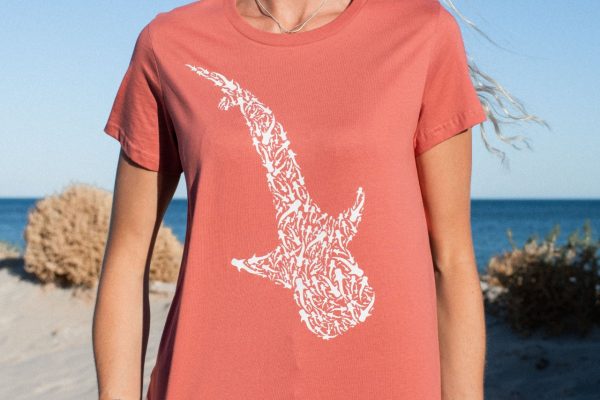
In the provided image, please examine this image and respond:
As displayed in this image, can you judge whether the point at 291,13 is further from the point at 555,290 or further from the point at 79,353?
the point at 79,353

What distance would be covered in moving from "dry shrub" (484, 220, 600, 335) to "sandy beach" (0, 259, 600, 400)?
6.1 inches

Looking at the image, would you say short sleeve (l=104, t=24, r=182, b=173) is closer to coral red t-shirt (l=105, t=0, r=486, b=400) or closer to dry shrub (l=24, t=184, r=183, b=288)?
coral red t-shirt (l=105, t=0, r=486, b=400)

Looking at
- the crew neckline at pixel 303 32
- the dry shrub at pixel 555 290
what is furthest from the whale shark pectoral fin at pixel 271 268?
the dry shrub at pixel 555 290

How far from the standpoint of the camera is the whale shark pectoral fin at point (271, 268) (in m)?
1.55

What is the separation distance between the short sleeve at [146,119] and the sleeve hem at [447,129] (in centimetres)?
54

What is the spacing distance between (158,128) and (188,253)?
324 millimetres

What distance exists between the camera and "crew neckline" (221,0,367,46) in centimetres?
163

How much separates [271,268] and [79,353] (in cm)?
762

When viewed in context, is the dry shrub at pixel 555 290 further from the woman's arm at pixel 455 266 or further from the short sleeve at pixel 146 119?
the short sleeve at pixel 146 119

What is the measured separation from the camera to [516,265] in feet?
26.2

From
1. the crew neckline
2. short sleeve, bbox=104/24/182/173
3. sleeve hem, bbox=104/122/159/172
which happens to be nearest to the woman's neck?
the crew neckline

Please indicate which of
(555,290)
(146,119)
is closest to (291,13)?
(146,119)

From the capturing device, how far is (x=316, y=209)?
155cm

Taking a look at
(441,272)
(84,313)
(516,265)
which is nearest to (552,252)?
(516,265)
